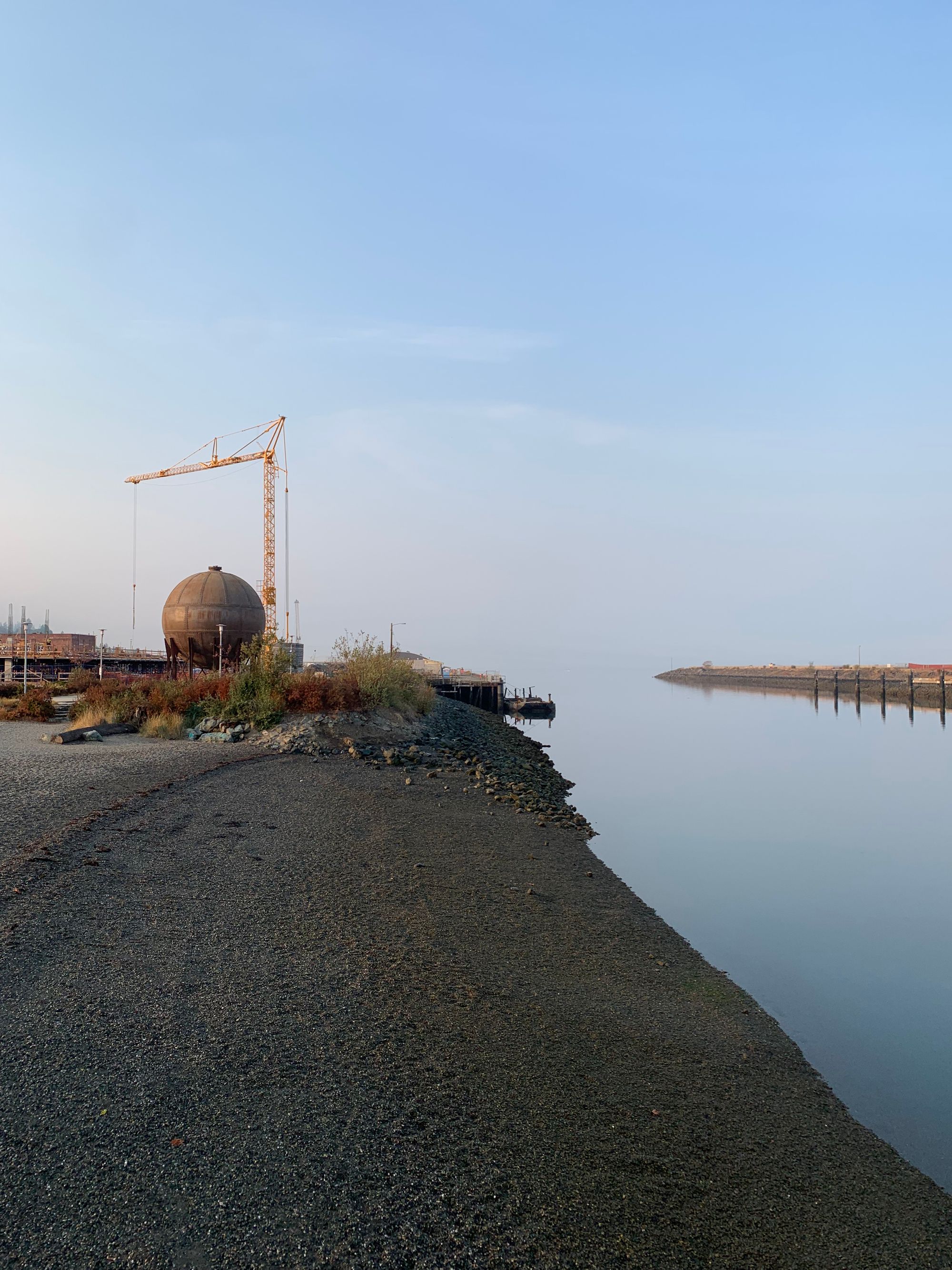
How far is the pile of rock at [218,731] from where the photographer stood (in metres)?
20.7

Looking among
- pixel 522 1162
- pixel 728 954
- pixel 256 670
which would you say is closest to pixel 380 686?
pixel 256 670

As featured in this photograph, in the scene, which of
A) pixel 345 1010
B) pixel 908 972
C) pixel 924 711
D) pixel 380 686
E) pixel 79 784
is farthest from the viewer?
pixel 924 711

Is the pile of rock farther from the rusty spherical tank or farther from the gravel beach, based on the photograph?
the rusty spherical tank

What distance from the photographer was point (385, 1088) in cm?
494

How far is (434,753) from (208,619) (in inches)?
762

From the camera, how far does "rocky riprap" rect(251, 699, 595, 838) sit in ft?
58.2

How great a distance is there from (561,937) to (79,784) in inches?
362

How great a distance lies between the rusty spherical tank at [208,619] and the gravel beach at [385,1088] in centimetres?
2740

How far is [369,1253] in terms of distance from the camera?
3.53 m

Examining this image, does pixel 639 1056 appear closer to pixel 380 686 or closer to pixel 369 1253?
pixel 369 1253

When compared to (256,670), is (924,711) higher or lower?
lower

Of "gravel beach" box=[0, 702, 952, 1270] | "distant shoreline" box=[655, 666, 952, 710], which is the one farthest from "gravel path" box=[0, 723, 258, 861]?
"distant shoreline" box=[655, 666, 952, 710]

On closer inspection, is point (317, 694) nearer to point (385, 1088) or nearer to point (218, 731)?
point (218, 731)

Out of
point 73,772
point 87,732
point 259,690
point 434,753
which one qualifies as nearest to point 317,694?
point 259,690
